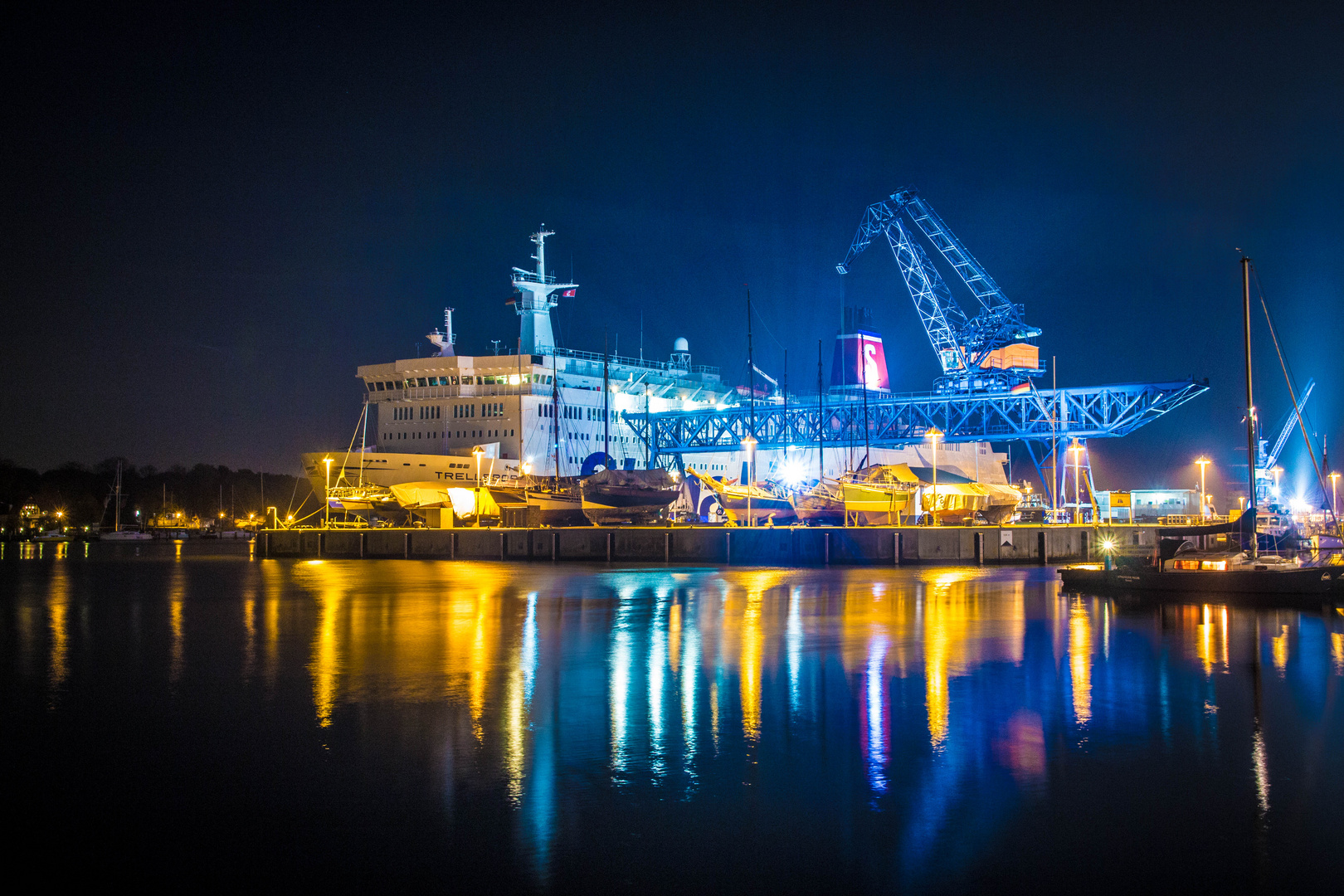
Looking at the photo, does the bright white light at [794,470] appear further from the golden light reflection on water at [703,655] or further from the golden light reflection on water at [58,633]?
the golden light reflection on water at [58,633]

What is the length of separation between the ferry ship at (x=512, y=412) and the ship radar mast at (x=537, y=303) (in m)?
0.08

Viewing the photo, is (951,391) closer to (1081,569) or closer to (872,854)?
(1081,569)

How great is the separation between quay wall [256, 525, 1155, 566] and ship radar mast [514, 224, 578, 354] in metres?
25.6

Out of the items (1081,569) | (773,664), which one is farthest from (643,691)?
(1081,569)

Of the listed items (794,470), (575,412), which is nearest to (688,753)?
(575,412)

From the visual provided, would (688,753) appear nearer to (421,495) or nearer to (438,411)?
(421,495)

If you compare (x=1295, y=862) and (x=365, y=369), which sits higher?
(x=365, y=369)

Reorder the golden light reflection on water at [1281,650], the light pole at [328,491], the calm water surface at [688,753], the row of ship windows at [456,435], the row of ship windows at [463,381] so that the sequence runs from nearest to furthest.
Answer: the calm water surface at [688,753]
the golden light reflection on water at [1281,650]
the light pole at [328,491]
the row of ship windows at [456,435]
the row of ship windows at [463,381]

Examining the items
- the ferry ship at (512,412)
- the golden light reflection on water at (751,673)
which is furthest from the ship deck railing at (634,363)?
the golden light reflection on water at (751,673)

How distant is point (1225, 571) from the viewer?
92.4 ft

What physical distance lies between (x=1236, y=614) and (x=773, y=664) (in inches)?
554

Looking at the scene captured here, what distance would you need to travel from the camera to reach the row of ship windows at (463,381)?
224 ft

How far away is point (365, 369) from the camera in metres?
72.2

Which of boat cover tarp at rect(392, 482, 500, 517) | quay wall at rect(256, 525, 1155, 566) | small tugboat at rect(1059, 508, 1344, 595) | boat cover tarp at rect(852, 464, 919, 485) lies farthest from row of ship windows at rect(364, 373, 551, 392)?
small tugboat at rect(1059, 508, 1344, 595)
